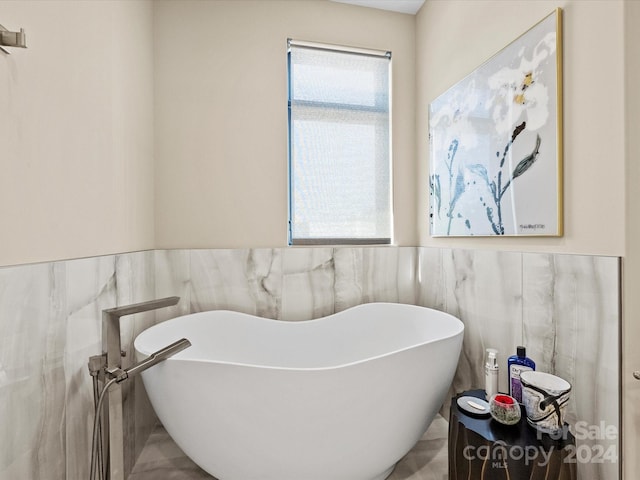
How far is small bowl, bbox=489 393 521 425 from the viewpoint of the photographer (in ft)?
3.88

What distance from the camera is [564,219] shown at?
1.25 meters

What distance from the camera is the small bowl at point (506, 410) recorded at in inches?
46.5

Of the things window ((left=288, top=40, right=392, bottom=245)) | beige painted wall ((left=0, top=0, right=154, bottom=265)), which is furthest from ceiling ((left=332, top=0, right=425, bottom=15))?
beige painted wall ((left=0, top=0, right=154, bottom=265))

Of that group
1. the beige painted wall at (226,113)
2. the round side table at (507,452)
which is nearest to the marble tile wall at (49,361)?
the beige painted wall at (226,113)

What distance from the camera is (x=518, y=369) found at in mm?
1305

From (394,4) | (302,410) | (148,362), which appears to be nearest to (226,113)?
(394,4)

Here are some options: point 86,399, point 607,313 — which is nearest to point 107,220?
point 86,399

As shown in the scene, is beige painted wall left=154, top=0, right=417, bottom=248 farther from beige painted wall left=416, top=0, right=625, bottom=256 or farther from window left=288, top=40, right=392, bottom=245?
beige painted wall left=416, top=0, right=625, bottom=256

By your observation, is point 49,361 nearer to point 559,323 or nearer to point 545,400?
point 545,400

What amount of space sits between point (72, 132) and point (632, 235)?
187 centimetres

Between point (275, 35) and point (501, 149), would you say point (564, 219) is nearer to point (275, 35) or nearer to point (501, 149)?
point (501, 149)

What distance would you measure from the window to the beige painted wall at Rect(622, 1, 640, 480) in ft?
4.62

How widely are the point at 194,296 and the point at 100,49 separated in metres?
1.33

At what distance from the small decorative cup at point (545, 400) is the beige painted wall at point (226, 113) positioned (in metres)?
1.51
